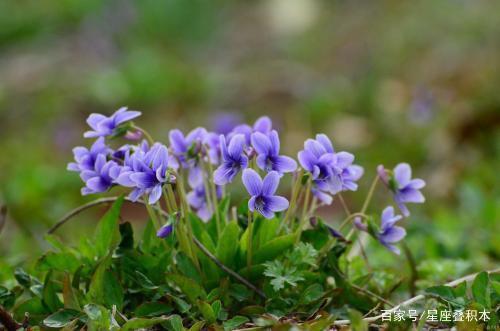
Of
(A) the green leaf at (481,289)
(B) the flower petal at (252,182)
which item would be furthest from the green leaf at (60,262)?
(A) the green leaf at (481,289)

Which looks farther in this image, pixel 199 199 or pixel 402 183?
pixel 199 199

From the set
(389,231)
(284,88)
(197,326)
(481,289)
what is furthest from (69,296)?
(284,88)

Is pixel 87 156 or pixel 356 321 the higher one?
pixel 87 156

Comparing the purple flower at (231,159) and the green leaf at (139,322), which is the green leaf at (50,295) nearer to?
the green leaf at (139,322)

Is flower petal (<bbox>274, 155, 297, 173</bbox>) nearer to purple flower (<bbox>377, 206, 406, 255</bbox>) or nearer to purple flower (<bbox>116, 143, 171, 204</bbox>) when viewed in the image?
purple flower (<bbox>116, 143, 171, 204</bbox>)

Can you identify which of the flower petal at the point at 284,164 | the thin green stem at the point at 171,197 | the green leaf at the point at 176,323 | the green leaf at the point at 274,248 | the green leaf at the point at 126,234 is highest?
the flower petal at the point at 284,164

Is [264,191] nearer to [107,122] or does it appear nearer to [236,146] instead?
[236,146]

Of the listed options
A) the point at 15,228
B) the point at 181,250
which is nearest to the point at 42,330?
the point at 181,250

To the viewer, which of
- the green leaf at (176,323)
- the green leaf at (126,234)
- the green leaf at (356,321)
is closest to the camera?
the green leaf at (356,321)
